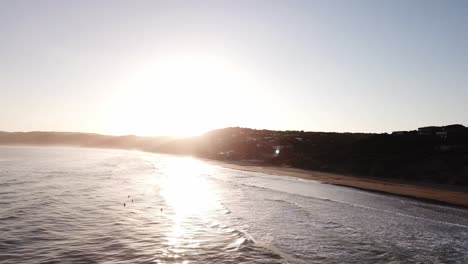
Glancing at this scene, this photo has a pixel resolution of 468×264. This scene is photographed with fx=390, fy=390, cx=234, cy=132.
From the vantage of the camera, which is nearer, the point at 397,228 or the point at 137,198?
the point at 397,228

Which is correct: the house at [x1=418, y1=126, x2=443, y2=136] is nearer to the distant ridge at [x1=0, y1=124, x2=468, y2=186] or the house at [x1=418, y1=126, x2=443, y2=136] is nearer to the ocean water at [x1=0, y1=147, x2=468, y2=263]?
the distant ridge at [x1=0, y1=124, x2=468, y2=186]

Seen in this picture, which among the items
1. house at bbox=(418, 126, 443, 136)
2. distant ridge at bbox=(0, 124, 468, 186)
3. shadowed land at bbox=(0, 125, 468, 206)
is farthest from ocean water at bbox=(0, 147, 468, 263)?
house at bbox=(418, 126, 443, 136)

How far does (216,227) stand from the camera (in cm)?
2205

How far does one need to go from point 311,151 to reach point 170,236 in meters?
73.8

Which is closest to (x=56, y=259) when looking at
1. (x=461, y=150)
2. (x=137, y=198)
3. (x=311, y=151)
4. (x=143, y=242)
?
(x=143, y=242)

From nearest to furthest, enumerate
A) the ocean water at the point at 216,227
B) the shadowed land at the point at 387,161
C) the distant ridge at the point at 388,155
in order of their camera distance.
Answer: the ocean water at the point at 216,227 → the shadowed land at the point at 387,161 → the distant ridge at the point at 388,155

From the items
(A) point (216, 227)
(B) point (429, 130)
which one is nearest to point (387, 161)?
(B) point (429, 130)

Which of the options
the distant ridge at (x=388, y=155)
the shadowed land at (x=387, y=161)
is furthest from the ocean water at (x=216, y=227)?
the distant ridge at (x=388, y=155)

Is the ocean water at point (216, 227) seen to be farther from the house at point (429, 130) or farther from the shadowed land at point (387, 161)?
the house at point (429, 130)

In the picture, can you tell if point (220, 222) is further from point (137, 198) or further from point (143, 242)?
point (137, 198)

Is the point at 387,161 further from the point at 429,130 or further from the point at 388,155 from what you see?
the point at 429,130

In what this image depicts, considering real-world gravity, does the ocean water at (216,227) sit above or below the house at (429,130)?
below

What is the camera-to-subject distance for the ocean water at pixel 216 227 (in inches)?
642

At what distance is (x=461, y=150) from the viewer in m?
62.2
